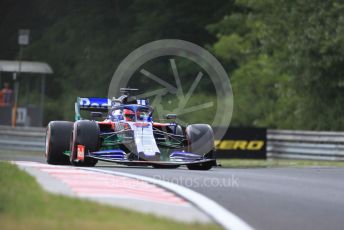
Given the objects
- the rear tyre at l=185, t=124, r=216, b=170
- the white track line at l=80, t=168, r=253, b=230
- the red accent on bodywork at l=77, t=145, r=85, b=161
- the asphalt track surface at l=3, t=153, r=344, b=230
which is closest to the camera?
the white track line at l=80, t=168, r=253, b=230

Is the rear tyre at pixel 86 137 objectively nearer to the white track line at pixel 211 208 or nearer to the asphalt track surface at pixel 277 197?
the asphalt track surface at pixel 277 197

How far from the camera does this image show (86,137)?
1708cm

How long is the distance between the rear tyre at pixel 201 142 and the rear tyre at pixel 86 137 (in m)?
2.02

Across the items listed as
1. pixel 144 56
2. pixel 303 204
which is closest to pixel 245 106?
pixel 144 56

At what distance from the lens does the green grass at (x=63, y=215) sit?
7520 millimetres

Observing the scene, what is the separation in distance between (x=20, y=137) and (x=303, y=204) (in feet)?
76.1

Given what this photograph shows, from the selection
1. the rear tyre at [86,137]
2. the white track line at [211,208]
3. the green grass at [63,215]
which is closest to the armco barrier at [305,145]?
the rear tyre at [86,137]

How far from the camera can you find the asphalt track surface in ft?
30.0

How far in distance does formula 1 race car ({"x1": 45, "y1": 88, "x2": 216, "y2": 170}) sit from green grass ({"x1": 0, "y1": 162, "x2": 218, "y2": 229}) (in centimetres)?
758

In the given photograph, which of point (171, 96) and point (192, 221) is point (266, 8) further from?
point (192, 221)

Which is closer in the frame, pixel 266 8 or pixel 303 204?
pixel 303 204

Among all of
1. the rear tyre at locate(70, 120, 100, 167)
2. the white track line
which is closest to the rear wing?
the rear tyre at locate(70, 120, 100, 167)

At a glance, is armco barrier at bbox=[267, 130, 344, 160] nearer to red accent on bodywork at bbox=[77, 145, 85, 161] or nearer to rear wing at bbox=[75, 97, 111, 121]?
rear wing at bbox=[75, 97, 111, 121]

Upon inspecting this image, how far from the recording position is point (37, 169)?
13352mm
